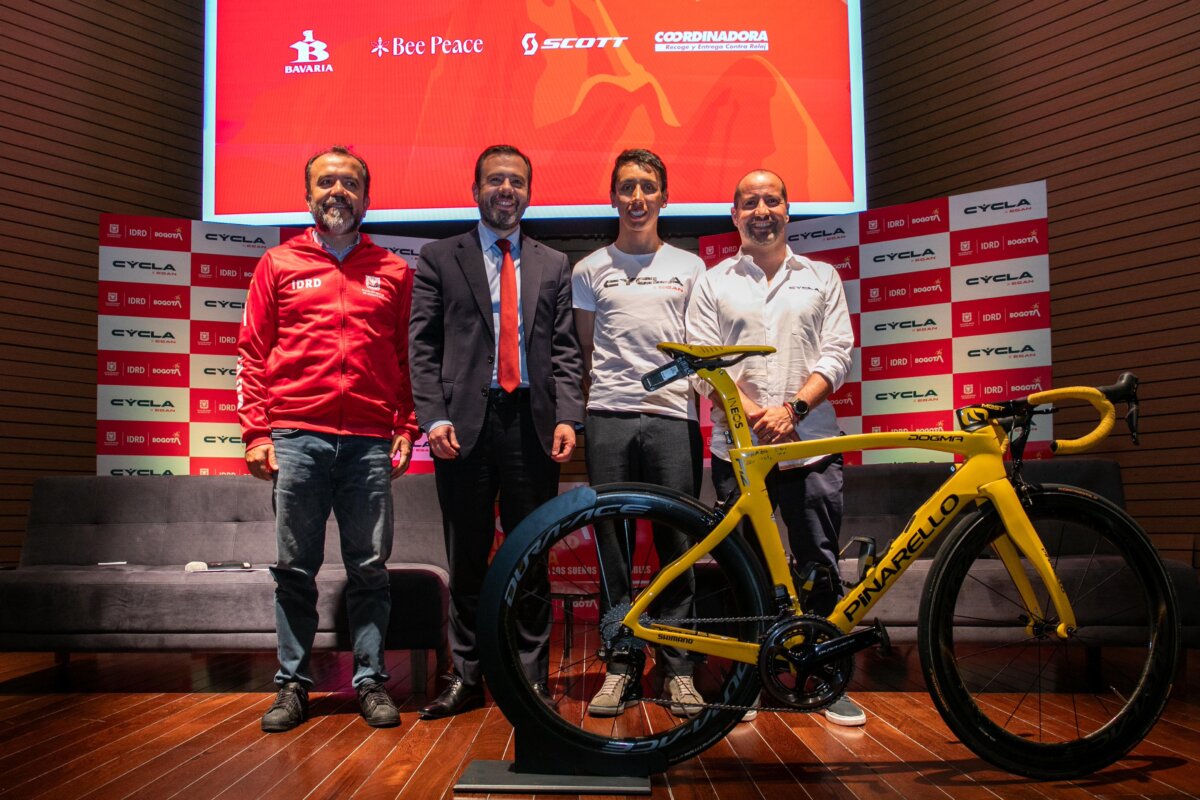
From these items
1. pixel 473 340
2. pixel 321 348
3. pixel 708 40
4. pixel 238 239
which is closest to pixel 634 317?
pixel 473 340

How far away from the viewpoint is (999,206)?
4.47m

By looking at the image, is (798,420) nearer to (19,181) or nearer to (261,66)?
(261,66)

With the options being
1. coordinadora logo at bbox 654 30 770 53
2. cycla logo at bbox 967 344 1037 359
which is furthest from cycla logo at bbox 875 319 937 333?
coordinadora logo at bbox 654 30 770 53

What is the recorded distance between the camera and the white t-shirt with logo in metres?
2.69

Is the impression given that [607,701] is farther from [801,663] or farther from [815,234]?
[815,234]

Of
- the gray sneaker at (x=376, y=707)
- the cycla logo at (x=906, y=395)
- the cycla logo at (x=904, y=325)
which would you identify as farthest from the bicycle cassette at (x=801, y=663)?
the cycla logo at (x=904, y=325)

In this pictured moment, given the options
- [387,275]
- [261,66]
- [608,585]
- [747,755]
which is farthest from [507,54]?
[747,755]

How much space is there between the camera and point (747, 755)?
7.52 feet

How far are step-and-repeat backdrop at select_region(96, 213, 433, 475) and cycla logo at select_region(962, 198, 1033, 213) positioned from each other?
335cm

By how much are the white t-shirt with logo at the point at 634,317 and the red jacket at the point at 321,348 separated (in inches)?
26.6

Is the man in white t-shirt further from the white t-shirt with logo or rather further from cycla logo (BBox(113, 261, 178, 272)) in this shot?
cycla logo (BBox(113, 261, 178, 272))

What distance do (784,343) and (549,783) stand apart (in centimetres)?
152

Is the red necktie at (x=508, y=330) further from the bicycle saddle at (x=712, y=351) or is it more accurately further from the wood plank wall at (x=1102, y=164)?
the wood plank wall at (x=1102, y=164)

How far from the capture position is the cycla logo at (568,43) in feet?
16.4
